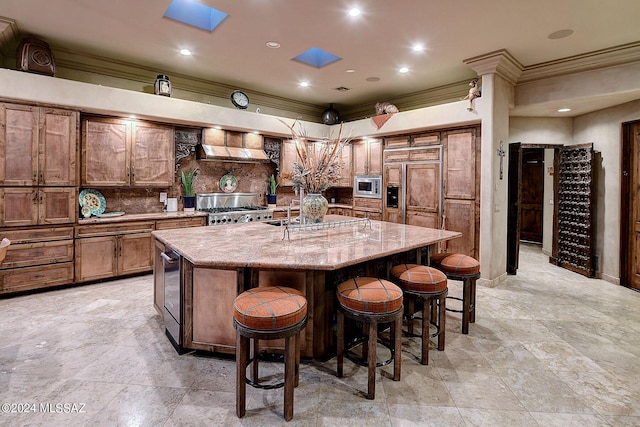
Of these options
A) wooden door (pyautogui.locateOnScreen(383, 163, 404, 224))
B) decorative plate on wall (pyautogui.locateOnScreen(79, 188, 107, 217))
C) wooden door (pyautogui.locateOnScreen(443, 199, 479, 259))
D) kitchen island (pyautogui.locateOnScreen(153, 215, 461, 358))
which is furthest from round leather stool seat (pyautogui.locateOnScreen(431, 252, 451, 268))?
decorative plate on wall (pyautogui.locateOnScreen(79, 188, 107, 217))

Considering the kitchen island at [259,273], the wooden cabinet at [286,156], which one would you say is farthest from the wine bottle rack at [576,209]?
the wooden cabinet at [286,156]

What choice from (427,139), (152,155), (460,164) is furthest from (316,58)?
(152,155)

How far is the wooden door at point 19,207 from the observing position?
3.74 metres

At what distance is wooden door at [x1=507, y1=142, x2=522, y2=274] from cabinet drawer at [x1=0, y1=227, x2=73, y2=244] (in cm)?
611

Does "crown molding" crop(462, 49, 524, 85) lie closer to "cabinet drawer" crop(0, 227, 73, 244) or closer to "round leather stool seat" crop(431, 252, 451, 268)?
"round leather stool seat" crop(431, 252, 451, 268)

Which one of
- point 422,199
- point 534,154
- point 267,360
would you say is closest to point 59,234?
point 267,360

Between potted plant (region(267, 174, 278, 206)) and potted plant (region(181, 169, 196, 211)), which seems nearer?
potted plant (region(181, 169, 196, 211))

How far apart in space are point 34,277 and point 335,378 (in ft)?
12.8

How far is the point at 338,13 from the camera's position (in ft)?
10.5

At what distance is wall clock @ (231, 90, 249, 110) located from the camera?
555cm

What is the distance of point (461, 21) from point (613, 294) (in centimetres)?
391

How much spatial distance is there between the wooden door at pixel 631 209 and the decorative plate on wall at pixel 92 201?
24.3 feet

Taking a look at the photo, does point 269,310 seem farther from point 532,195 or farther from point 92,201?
point 532,195

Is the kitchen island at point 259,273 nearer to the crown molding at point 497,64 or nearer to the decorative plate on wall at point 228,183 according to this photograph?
the crown molding at point 497,64
